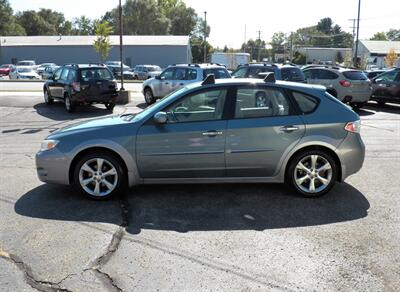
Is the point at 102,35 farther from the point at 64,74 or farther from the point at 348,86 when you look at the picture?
the point at 348,86

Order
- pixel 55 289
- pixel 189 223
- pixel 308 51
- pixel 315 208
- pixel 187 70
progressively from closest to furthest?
1. pixel 55 289
2. pixel 189 223
3. pixel 315 208
4. pixel 187 70
5. pixel 308 51

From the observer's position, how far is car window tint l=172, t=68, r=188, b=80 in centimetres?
1688

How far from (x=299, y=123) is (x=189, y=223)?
1.95 meters

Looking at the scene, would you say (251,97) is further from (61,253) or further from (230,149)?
(61,253)

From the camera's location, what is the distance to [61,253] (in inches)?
165

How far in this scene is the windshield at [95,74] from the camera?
1528cm

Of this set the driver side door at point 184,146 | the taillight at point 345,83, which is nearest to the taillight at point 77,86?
the taillight at point 345,83

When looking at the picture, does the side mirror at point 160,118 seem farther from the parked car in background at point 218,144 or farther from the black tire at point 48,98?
the black tire at point 48,98

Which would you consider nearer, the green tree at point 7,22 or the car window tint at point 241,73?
the car window tint at point 241,73

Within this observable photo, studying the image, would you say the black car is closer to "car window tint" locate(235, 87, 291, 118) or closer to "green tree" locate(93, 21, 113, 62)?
"car window tint" locate(235, 87, 291, 118)

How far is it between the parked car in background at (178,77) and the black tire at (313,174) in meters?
10.4

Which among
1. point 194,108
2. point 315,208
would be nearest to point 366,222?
point 315,208

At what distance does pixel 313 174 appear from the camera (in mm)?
5785

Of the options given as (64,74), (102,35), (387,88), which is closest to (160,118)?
(64,74)
